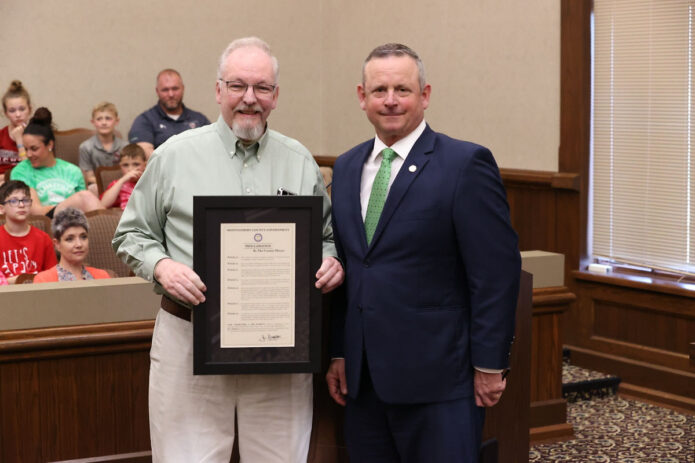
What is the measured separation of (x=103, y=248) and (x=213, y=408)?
267cm

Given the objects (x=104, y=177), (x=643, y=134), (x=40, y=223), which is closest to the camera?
(x=40, y=223)

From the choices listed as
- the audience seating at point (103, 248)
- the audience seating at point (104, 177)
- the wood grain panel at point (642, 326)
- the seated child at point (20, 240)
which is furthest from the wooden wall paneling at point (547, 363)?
the audience seating at point (104, 177)

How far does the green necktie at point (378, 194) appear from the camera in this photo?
2.37 m

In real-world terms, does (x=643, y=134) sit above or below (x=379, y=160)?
above

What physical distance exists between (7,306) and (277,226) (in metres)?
1.47

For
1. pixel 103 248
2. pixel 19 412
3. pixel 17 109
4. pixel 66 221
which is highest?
pixel 17 109

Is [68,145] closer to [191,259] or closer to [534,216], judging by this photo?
[534,216]

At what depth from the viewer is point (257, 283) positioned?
2.27m

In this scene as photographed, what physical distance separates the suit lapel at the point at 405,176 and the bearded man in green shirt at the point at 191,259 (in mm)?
162

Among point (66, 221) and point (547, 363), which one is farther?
point (547, 363)

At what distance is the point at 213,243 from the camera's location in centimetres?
223

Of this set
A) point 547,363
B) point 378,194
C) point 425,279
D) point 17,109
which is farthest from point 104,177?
point 425,279

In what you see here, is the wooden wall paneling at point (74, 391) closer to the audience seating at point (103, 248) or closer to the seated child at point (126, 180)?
the audience seating at point (103, 248)

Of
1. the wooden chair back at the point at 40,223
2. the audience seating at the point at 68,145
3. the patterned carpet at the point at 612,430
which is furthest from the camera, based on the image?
the audience seating at the point at 68,145
